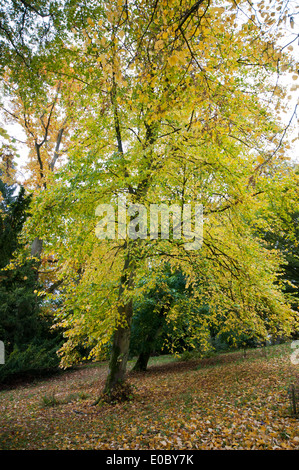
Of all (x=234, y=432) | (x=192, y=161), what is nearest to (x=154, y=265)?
(x=192, y=161)

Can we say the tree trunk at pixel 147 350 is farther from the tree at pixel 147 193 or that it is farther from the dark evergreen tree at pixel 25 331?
the tree at pixel 147 193

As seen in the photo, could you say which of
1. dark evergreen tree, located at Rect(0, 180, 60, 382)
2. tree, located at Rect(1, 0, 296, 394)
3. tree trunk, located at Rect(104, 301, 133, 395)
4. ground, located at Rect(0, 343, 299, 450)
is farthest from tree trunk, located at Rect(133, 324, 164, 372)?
tree, located at Rect(1, 0, 296, 394)

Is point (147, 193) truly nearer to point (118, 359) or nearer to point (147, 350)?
point (118, 359)

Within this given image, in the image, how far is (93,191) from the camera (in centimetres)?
575

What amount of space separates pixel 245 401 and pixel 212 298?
8.23 feet

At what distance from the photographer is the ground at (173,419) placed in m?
3.91

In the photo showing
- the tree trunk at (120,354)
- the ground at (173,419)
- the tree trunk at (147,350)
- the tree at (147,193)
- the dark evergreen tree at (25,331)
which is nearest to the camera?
the ground at (173,419)

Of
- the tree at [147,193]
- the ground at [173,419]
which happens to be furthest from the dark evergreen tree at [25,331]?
the tree at [147,193]

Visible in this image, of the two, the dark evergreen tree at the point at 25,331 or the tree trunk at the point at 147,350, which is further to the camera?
the tree trunk at the point at 147,350

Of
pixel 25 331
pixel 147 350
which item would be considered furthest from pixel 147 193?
pixel 25 331

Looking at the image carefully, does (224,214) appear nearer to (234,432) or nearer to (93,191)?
(93,191)

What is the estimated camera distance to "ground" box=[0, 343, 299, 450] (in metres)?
3.91

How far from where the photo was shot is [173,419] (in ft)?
15.9
